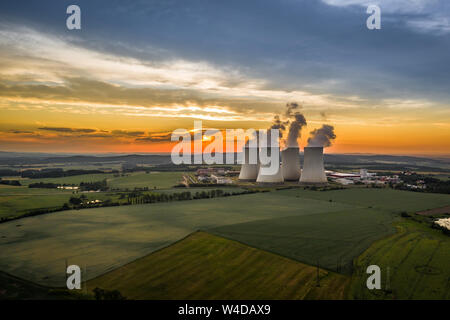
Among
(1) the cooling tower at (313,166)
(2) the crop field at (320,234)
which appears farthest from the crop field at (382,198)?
(2) the crop field at (320,234)

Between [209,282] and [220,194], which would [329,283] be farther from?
[220,194]

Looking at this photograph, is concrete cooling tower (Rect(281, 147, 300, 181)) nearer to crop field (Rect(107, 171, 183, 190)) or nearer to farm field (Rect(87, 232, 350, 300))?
crop field (Rect(107, 171, 183, 190))

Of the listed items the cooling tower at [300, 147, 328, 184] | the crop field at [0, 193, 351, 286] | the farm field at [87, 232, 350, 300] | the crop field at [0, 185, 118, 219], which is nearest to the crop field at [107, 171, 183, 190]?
the crop field at [0, 185, 118, 219]

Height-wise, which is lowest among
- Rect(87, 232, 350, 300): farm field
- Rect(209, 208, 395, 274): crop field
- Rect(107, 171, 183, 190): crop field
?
Rect(87, 232, 350, 300): farm field

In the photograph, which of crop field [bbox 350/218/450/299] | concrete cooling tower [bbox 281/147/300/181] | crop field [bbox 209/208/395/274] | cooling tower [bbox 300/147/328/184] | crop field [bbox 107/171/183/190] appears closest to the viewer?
crop field [bbox 350/218/450/299]

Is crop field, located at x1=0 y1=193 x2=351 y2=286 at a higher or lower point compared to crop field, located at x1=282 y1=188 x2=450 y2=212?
lower

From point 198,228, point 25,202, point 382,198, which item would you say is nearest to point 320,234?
point 198,228

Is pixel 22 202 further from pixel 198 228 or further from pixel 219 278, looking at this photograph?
pixel 219 278
